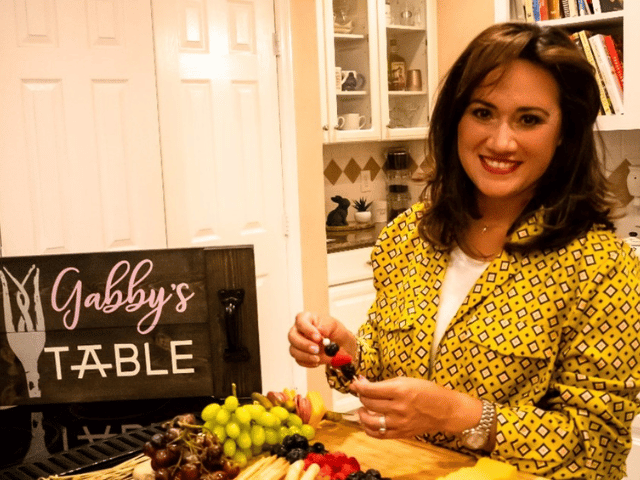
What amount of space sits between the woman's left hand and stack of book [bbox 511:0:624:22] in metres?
2.36

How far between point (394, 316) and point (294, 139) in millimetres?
2124

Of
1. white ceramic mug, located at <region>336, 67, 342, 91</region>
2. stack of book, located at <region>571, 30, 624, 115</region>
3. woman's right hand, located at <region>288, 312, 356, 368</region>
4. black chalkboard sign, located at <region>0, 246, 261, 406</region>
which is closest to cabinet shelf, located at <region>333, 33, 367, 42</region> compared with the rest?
white ceramic mug, located at <region>336, 67, 342, 91</region>

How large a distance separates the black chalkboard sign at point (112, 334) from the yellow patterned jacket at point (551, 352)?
1.47 feet

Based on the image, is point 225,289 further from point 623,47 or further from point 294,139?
point 623,47

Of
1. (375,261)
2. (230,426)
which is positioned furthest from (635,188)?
(230,426)

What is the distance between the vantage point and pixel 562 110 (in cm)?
125

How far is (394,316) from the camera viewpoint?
4.62 feet

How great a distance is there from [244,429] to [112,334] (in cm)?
52

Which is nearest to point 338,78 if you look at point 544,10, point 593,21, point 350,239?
point 350,239

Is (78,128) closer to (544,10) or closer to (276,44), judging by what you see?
(276,44)

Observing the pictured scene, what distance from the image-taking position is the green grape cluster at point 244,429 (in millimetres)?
1175

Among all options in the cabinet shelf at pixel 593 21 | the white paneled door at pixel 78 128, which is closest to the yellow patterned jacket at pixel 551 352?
the white paneled door at pixel 78 128

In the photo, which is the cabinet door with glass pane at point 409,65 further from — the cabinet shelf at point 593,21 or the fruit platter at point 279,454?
the fruit platter at point 279,454

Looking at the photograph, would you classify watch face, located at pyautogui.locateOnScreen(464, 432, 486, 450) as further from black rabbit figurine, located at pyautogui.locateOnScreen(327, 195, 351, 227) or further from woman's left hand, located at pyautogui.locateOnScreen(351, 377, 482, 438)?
black rabbit figurine, located at pyautogui.locateOnScreen(327, 195, 351, 227)
